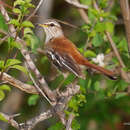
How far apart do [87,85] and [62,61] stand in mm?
705

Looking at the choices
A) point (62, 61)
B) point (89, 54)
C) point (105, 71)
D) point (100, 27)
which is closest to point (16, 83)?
point (62, 61)

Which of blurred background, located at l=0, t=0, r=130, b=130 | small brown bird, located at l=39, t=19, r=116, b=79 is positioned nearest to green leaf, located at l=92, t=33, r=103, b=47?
blurred background, located at l=0, t=0, r=130, b=130

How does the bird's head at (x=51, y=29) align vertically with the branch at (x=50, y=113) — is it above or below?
above

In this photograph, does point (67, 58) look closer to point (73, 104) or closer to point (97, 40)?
point (97, 40)

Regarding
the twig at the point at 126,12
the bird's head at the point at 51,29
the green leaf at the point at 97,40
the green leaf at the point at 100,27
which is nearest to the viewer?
the twig at the point at 126,12

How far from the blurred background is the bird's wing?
0.37 m

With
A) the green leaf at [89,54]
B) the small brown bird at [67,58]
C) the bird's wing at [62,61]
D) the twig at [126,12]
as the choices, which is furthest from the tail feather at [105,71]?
the twig at [126,12]

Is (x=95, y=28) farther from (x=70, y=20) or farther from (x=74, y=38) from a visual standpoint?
(x=70, y=20)

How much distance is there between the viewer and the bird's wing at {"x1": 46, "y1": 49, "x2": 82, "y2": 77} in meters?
4.62

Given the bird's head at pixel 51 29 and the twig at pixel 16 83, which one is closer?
the twig at pixel 16 83

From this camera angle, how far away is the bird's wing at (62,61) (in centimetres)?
462

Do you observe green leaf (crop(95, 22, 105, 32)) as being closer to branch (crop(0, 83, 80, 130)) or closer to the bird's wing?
the bird's wing

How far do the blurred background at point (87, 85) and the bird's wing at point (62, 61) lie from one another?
0.37 m

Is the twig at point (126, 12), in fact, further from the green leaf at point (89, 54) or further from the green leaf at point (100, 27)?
the green leaf at point (89, 54)
